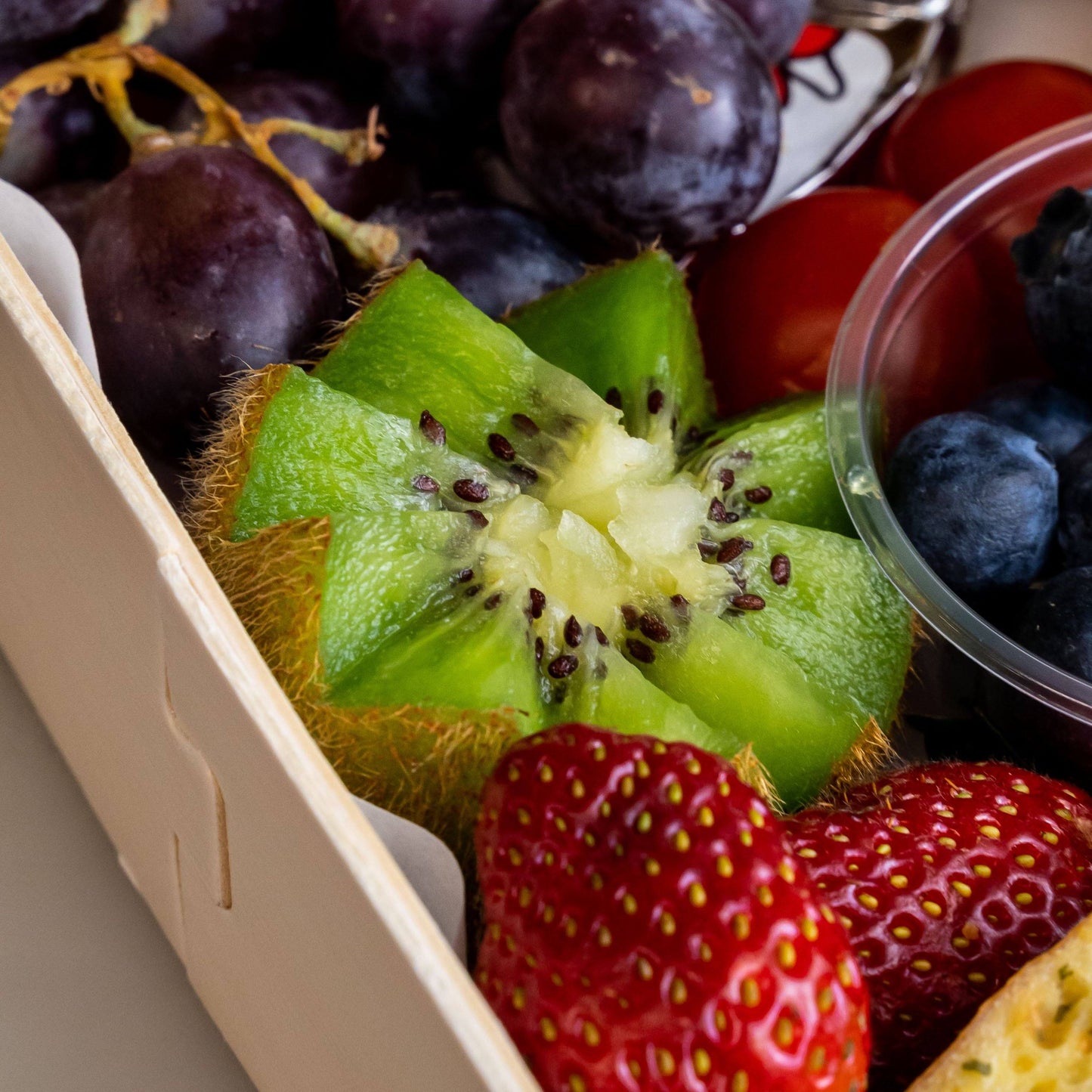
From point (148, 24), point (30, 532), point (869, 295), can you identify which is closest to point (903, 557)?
point (869, 295)

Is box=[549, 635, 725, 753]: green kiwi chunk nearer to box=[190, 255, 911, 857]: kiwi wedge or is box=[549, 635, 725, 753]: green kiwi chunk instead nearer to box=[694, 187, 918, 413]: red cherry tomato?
box=[190, 255, 911, 857]: kiwi wedge

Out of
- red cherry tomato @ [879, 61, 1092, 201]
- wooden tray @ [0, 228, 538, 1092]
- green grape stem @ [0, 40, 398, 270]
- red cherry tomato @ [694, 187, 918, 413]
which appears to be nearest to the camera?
wooden tray @ [0, 228, 538, 1092]

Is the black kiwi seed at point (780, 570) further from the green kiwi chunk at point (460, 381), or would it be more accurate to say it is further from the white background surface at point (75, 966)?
the white background surface at point (75, 966)

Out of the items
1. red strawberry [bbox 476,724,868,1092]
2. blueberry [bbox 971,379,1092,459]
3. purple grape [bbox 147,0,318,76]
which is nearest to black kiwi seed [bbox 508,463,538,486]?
red strawberry [bbox 476,724,868,1092]

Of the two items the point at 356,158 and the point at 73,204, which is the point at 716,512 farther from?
the point at 73,204

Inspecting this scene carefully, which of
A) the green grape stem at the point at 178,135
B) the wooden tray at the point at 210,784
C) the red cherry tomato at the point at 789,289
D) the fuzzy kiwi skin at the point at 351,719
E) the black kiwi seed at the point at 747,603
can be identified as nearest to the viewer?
the wooden tray at the point at 210,784

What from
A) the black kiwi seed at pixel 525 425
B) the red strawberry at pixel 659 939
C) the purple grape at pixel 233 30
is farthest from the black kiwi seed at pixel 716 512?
the purple grape at pixel 233 30

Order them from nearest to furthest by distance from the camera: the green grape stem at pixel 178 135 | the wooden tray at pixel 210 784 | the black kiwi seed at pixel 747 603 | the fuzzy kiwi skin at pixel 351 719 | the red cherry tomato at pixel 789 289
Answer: the wooden tray at pixel 210 784, the fuzzy kiwi skin at pixel 351 719, the black kiwi seed at pixel 747 603, the green grape stem at pixel 178 135, the red cherry tomato at pixel 789 289
